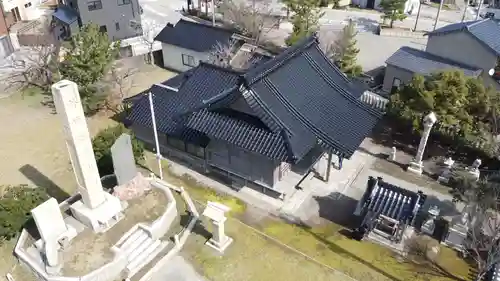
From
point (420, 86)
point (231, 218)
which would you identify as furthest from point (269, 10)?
point (231, 218)

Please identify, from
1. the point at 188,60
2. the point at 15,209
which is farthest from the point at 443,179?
the point at 188,60

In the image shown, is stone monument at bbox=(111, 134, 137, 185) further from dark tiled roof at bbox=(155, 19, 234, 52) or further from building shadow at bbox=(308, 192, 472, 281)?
dark tiled roof at bbox=(155, 19, 234, 52)

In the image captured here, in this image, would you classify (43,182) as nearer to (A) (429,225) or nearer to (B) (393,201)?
(B) (393,201)

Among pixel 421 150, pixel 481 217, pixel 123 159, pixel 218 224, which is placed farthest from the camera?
pixel 421 150

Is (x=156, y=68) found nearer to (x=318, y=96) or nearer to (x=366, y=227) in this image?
(x=318, y=96)

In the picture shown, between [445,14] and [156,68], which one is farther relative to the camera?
[445,14]

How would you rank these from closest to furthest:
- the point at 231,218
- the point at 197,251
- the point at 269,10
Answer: the point at 197,251 → the point at 231,218 → the point at 269,10

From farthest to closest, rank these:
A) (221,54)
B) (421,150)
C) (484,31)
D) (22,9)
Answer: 1. (22,9)
2. (221,54)
3. (484,31)
4. (421,150)
